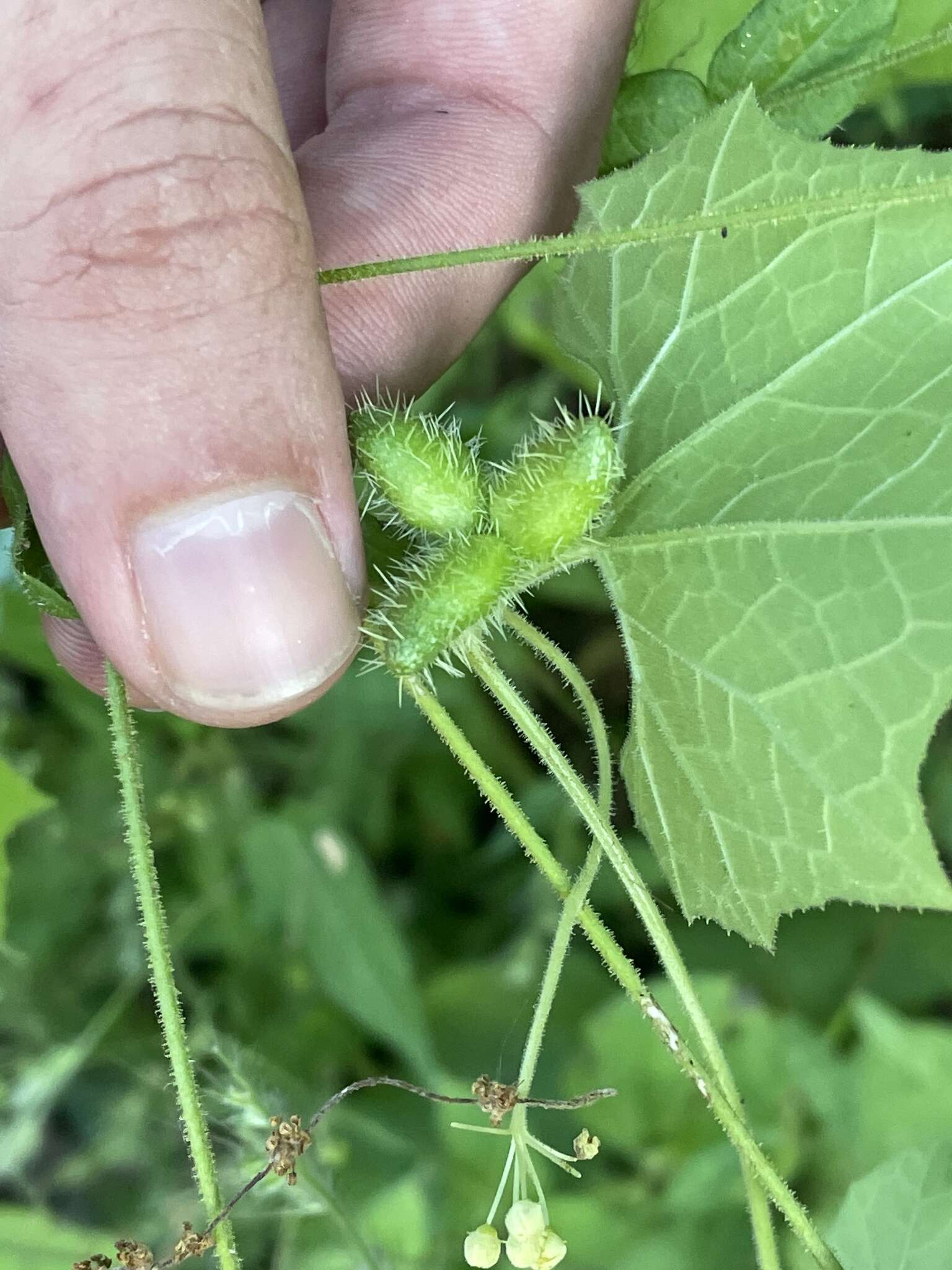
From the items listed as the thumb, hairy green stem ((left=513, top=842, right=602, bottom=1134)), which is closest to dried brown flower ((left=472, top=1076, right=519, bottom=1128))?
hairy green stem ((left=513, top=842, right=602, bottom=1134))

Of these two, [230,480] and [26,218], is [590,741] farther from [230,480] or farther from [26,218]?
[26,218]

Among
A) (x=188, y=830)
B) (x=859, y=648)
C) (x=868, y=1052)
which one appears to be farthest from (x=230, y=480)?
(x=868, y=1052)

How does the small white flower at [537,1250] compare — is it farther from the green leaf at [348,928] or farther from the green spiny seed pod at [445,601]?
the green leaf at [348,928]

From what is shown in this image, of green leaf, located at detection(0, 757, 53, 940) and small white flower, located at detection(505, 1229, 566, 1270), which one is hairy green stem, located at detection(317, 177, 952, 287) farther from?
small white flower, located at detection(505, 1229, 566, 1270)

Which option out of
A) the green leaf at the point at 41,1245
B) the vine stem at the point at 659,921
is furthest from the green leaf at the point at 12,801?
the vine stem at the point at 659,921

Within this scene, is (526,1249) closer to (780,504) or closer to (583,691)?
(583,691)

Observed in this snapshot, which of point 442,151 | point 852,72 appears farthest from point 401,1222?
point 852,72
